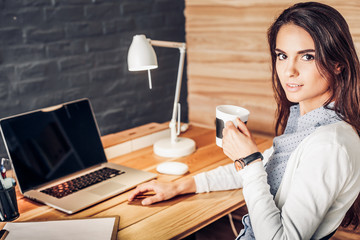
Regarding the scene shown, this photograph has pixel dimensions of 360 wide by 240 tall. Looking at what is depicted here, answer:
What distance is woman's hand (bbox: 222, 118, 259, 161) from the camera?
1065 millimetres

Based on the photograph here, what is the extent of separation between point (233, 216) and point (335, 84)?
47.2 inches

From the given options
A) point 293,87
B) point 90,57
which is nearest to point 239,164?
point 293,87

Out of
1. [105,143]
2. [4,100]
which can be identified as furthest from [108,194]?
[4,100]

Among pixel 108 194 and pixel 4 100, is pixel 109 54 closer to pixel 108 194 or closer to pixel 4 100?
pixel 4 100

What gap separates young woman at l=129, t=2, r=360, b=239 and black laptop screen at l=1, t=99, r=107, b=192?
574 millimetres

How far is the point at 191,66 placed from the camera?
2.13 m

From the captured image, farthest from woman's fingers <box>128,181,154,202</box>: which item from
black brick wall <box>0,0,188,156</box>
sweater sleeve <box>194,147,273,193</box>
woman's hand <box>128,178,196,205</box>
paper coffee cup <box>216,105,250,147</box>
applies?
black brick wall <box>0,0,188,156</box>

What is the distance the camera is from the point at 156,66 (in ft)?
4.68

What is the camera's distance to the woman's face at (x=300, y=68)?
3.28ft

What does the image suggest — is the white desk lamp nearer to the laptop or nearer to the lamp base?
the lamp base

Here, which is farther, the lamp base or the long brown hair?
the lamp base

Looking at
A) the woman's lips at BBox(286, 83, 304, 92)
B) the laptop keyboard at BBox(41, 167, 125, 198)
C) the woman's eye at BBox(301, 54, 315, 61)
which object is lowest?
the laptop keyboard at BBox(41, 167, 125, 198)

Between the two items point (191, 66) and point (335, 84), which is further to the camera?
point (191, 66)

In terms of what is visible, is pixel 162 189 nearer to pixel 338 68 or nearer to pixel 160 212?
pixel 160 212
